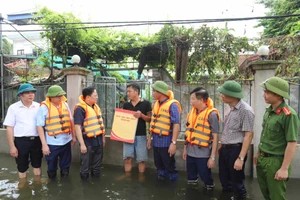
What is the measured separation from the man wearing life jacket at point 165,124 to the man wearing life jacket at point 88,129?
3.20 ft

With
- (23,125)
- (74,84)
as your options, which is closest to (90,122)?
(23,125)

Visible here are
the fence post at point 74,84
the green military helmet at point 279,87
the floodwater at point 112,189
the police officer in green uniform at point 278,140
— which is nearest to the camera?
the police officer in green uniform at point 278,140

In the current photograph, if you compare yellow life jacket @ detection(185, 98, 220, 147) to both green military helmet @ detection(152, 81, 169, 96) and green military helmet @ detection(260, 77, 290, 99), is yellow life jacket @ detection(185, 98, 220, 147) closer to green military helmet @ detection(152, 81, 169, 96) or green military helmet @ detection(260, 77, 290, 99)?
green military helmet @ detection(152, 81, 169, 96)

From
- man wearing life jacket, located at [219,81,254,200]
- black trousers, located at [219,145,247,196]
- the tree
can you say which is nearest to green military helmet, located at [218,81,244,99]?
man wearing life jacket, located at [219,81,254,200]

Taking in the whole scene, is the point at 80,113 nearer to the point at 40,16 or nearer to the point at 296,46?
the point at 40,16

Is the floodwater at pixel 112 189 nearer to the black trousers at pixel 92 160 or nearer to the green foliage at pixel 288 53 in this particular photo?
the black trousers at pixel 92 160

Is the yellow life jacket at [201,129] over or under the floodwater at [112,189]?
over

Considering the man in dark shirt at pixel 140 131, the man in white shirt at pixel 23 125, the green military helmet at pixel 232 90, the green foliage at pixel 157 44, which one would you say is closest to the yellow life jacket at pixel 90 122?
the man in dark shirt at pixel 140 131

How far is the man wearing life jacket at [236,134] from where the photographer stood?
10.9ft

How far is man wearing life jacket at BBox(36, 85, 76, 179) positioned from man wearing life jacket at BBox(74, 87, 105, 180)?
10.0 inches

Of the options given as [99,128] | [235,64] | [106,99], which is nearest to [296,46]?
[235,64]

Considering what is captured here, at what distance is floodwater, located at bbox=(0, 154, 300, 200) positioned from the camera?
3965 millimetres

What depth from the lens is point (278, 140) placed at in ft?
9.14

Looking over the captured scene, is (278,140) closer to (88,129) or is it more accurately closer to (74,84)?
(88,129)
